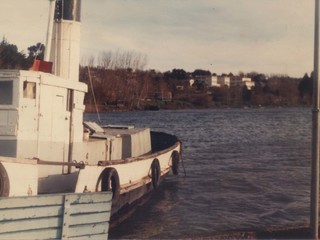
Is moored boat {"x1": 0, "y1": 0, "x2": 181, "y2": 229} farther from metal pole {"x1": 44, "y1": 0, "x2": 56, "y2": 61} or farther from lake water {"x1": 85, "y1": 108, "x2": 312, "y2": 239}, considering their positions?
lake water {"x1": 85, "y1": 108, "x2": 312, "y2": 239}

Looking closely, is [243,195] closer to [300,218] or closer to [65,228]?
[300,218]

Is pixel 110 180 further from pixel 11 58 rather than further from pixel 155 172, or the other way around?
pixel 11 58

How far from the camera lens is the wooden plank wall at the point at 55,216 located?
311 inches

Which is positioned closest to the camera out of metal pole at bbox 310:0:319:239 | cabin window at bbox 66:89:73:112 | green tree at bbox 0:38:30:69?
metal pole at bbox 310:0:319:239

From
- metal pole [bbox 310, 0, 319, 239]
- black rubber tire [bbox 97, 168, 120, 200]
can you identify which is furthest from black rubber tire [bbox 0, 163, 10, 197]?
metal pole [bbox 310, 0, 319, 239]

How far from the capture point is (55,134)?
11.5m

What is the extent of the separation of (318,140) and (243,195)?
12618 mm

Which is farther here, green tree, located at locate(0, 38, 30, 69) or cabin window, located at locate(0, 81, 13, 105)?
green tree, located at locate(0, 38, 30, 69)

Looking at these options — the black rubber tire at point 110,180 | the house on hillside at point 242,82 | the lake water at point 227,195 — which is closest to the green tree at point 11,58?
the lake water at point 227,195

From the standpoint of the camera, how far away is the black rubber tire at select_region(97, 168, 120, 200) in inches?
491

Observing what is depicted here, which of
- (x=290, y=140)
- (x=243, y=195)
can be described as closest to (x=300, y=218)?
(x=243, y=195)

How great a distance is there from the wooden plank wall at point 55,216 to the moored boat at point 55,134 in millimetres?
1603

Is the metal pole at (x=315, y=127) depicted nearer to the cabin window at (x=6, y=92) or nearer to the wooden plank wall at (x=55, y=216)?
the wooden plank wall at (x=55, y=216)

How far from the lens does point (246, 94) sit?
11612cm
